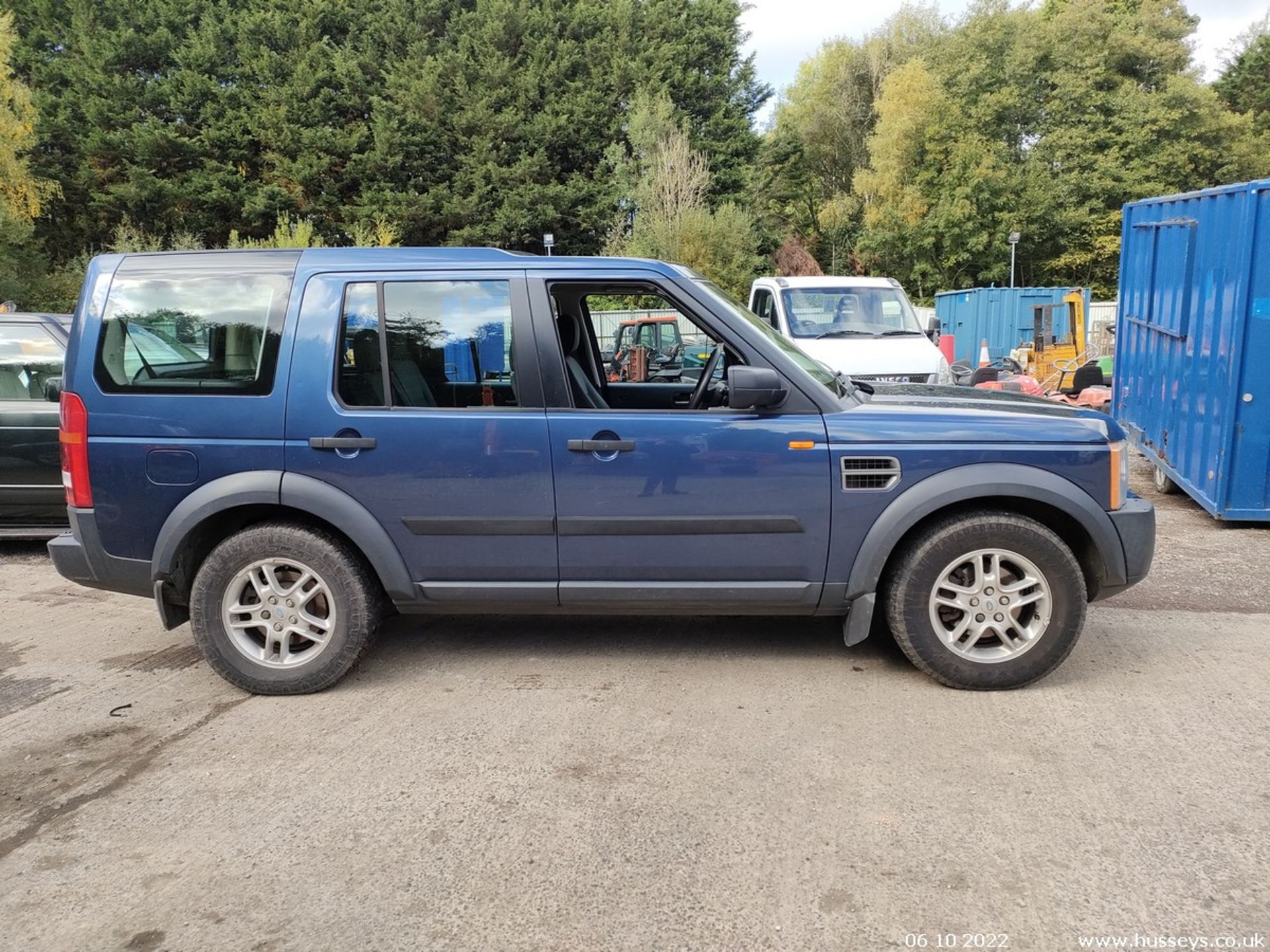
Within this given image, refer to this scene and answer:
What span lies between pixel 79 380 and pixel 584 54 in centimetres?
4493

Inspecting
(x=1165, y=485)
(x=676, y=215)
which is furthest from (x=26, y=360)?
Answer: (x=676, y=215)

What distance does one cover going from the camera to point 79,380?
432 centimetres

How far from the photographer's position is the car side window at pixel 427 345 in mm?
4301

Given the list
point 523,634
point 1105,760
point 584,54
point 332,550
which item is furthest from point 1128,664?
point 584,54

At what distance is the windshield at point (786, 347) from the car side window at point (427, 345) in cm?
97

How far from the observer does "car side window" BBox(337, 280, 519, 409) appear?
4.30 meters

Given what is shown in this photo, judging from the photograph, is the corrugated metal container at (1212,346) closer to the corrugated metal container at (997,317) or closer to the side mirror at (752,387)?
the side mirror at (752,387)

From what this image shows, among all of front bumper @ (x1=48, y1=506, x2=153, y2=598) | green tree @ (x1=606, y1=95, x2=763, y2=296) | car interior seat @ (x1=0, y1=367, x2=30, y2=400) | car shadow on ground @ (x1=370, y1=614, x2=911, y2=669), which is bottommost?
car shadow on ground @ (x1=370, y1=614, x2=911, y2=669)

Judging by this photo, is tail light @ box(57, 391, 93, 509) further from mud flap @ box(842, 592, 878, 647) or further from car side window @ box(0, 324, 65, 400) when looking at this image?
mud flap @ box(842, 592, 878, 647)

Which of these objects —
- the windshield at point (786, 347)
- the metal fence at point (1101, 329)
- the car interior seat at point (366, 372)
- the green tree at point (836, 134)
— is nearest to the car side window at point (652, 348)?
the windshield at point (786, 347)

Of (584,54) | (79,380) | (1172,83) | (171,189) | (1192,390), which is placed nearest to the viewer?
(79,380)

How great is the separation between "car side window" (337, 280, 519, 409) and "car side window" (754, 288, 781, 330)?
270 inches

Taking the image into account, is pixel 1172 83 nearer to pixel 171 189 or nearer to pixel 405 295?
pixel 171 189

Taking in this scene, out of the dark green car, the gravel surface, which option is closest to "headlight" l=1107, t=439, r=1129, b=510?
the gravel surface
